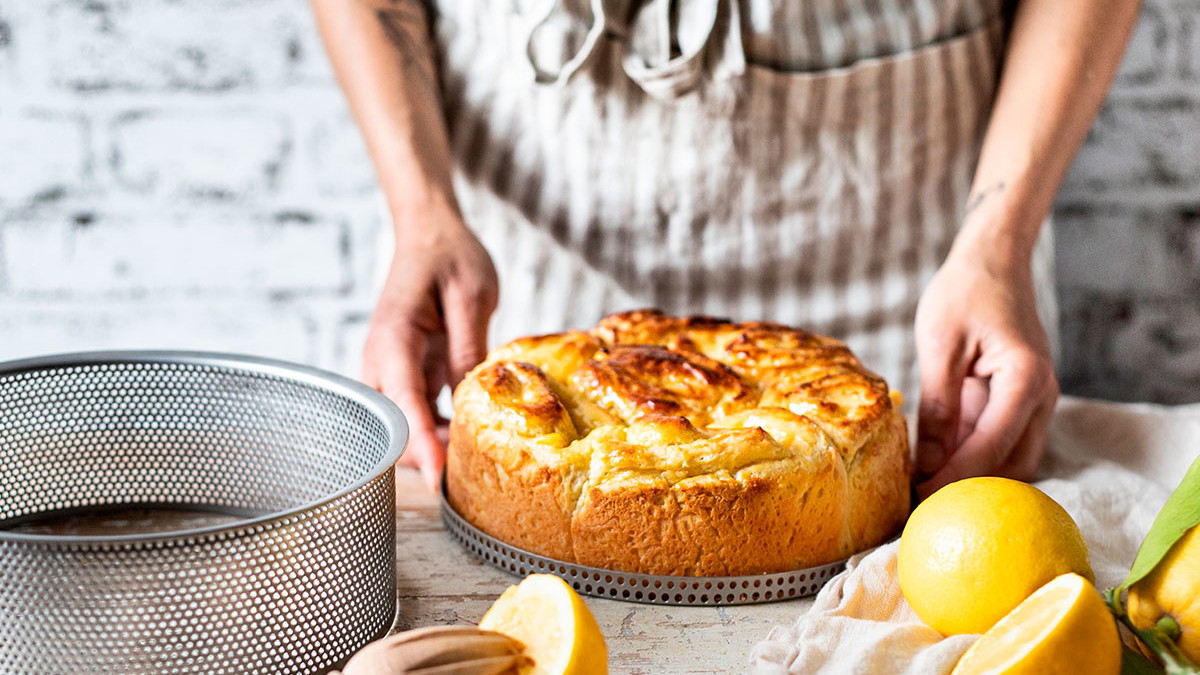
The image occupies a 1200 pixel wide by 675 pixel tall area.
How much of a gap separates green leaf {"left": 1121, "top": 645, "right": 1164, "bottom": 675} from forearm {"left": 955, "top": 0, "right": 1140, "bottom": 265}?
2.12 ft

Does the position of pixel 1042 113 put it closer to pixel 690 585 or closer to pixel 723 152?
pixel 723 152

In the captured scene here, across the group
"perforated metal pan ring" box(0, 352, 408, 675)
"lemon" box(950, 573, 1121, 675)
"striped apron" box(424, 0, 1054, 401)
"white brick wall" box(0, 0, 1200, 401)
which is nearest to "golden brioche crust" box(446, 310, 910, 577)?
"perforated metal pan ring" box(0, 352, 408, 675)

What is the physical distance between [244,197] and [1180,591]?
5.73ft

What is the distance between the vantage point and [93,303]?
2.11 metres

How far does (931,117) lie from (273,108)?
1142 millimetres

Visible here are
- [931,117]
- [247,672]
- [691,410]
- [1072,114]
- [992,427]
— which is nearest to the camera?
[247,672]

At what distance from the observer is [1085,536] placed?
102cm

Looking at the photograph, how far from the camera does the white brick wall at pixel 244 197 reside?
1969 millimetres

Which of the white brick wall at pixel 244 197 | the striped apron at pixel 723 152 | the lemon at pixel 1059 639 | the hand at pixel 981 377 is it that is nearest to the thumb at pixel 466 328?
the striped apron at pixel 723 152

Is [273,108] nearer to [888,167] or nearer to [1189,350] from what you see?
[888,167]

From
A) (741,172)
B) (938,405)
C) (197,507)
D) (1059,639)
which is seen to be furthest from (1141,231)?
(197,507)

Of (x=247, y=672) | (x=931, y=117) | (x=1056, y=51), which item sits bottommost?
(x=247, y=672)

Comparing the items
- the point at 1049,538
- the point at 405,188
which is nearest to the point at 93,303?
the point at 405,188

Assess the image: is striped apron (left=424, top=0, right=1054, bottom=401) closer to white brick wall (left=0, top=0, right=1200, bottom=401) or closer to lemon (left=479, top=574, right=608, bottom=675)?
white brick wall (left=0, top=0, right=1200, bottom=401)
